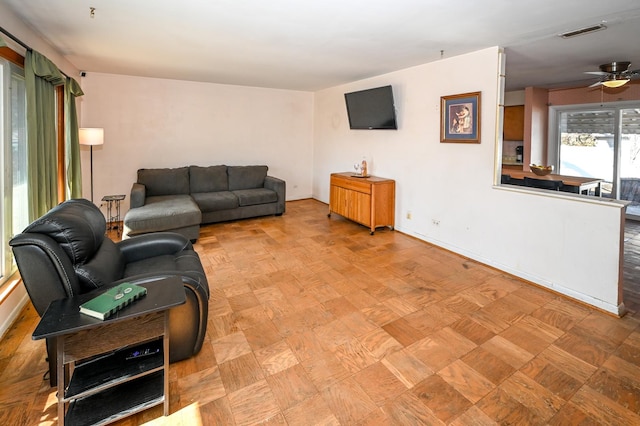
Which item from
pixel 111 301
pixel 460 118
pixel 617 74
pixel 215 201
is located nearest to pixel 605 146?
pixel 617 74

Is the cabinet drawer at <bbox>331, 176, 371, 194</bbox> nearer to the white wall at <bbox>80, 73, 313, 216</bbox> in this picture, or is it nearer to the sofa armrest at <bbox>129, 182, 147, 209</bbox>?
the white wall at <bbox>80, 73, 313, 216</bbox>

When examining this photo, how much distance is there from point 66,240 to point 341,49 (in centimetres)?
323

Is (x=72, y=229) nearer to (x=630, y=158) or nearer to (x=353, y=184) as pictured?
(x=353, y=184)

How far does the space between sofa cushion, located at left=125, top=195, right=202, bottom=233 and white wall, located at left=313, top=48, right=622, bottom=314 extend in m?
3.00

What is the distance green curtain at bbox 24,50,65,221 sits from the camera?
9.09 ft

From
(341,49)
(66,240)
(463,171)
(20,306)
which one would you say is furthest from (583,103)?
(20,306)

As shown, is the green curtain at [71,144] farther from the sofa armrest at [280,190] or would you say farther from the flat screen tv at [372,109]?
the flat screen tv at [372,109]

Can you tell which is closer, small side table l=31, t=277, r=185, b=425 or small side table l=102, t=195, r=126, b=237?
small side table l=31, t=277, r=185, b=425

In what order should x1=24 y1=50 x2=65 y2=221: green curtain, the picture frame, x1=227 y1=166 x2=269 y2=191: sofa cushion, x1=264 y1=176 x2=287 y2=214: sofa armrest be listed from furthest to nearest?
x1=227 y1=166 x2=269 y2=191: sofa cushion
x1=264 y1=176 x2=287 y2=214: sofa armrest
the picture frame
x1=24 y1=50 x2=65 y2=221: green curtain

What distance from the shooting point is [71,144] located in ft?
13.2

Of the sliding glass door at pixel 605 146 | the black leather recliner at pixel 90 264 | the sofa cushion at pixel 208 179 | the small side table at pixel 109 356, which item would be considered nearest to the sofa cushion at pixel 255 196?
the sofa cushion at pixel 208 179

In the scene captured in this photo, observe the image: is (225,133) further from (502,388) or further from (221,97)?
(502,388)

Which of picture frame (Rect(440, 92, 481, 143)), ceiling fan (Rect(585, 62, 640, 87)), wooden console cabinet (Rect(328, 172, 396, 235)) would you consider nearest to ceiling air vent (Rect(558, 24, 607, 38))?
picture frame (Rect(440, 92, 481, 143))

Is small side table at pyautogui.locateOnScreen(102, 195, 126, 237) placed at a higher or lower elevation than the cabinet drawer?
lower
